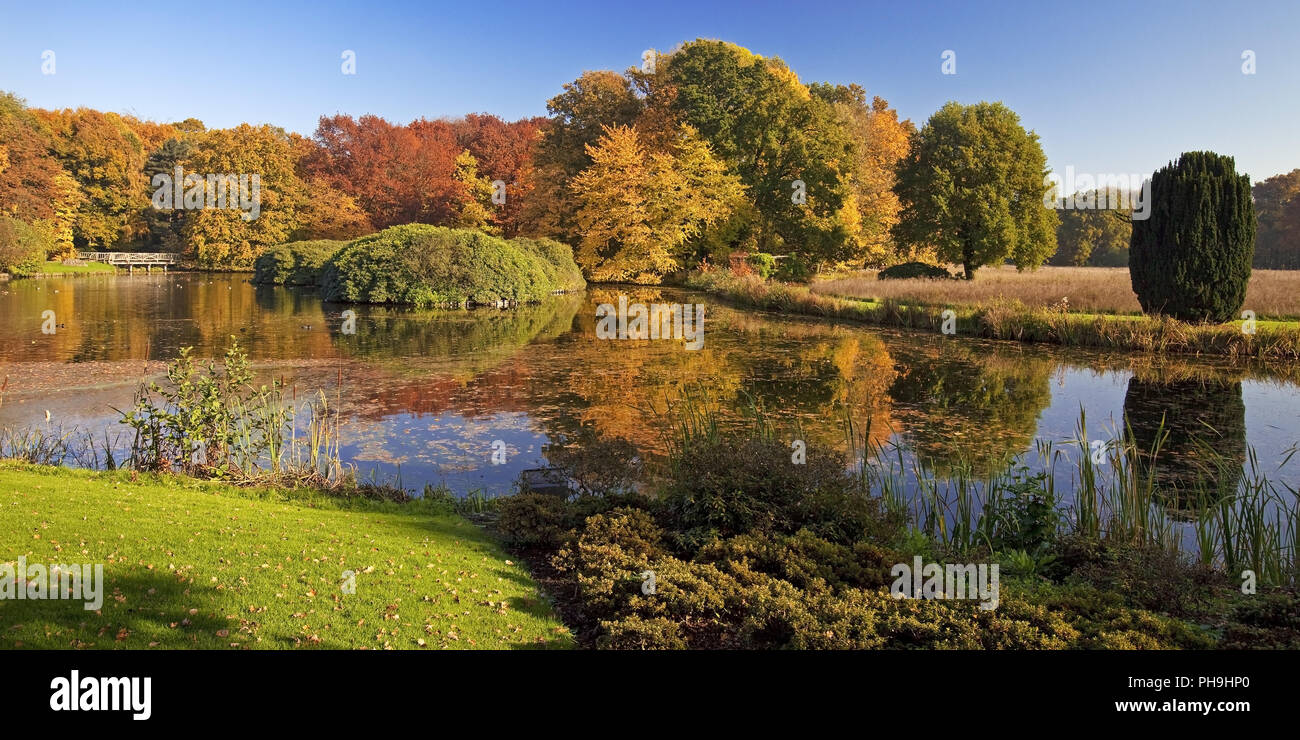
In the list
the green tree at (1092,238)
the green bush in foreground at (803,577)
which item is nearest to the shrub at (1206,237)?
the green bush in foreground at (803,577)

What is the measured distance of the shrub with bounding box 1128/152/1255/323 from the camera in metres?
16.8

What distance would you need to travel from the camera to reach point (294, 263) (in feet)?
137

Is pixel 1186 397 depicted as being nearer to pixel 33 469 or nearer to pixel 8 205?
pixel 33 469

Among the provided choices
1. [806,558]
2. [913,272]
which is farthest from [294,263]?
[806,558]

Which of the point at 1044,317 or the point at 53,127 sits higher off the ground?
the point at 53,127

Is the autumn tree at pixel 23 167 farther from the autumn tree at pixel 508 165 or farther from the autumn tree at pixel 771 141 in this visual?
the autumn tree at pixel 771 141

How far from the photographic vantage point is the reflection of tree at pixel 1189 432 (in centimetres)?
738

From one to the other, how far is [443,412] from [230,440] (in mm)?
3628

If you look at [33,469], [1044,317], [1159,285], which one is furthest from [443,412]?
[1159,285]

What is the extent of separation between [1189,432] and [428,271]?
24629 millimetres

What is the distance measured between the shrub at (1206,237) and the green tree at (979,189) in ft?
45.2

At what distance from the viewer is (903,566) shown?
193 inches
